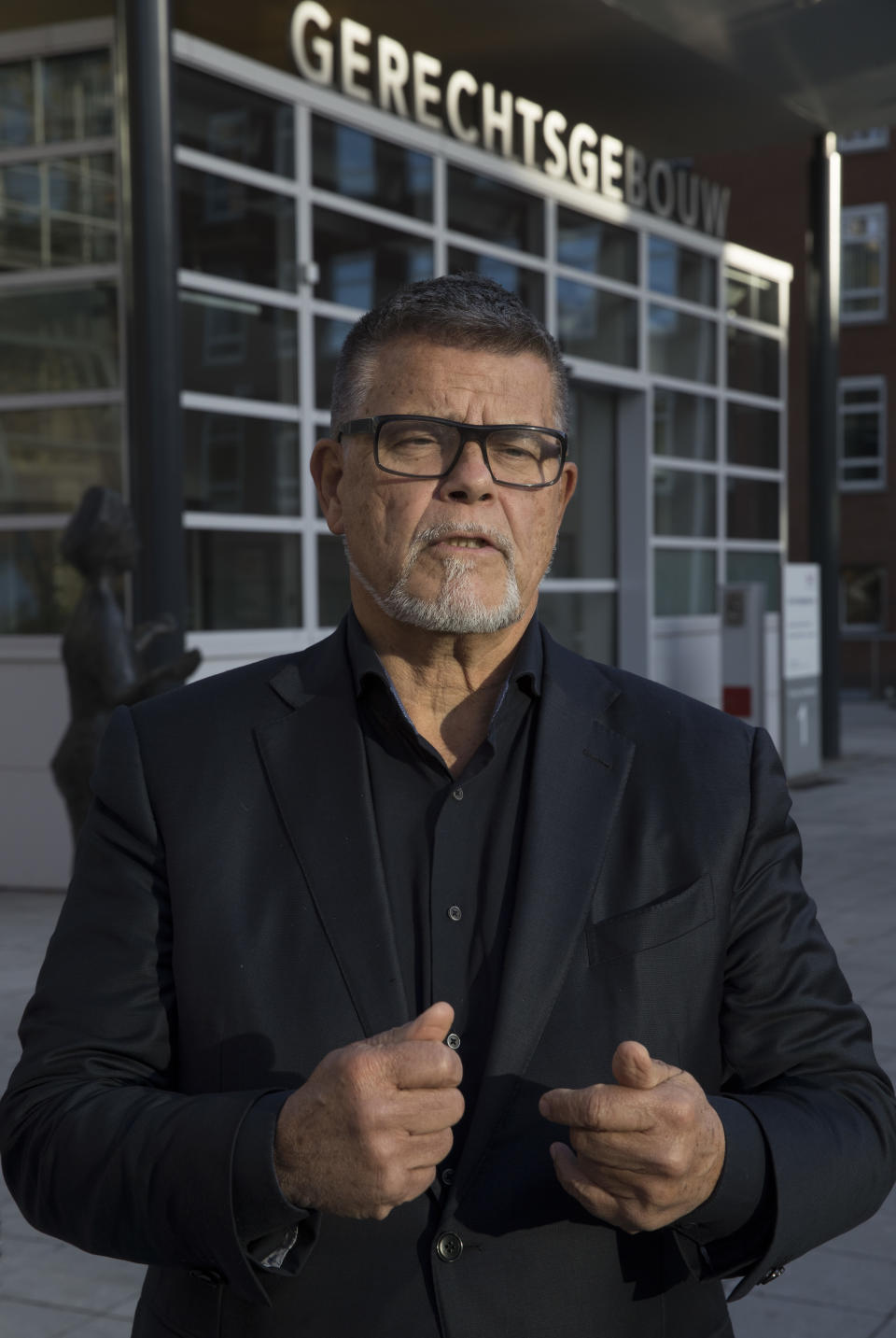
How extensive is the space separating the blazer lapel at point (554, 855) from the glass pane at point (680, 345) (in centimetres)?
1310

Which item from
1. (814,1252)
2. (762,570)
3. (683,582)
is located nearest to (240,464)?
(683,582)

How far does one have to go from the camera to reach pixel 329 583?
1048cm

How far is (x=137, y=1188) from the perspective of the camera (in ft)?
5.22

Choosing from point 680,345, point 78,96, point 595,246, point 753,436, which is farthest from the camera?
point 753,436

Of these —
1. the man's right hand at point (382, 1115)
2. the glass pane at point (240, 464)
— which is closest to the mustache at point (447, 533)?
the man's right hand at point (382, 1115)

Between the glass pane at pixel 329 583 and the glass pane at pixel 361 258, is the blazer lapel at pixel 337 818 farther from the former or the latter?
the glass pane at pixel 361 258

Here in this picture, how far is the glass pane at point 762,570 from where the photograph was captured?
1614 centimetres

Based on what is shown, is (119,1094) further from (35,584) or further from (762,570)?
(762,570)

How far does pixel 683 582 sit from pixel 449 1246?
1388 cm

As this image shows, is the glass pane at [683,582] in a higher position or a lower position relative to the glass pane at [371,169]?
lower

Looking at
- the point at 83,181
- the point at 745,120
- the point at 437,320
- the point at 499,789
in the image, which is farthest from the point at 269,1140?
the point at 745,120

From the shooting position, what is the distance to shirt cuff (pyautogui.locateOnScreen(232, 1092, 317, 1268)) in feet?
5.02

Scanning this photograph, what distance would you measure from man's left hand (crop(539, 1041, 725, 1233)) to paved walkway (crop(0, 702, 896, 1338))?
12.0 inches

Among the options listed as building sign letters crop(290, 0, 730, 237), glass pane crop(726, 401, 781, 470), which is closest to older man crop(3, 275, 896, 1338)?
building sign letters crop(290, 0, 730, 237)
